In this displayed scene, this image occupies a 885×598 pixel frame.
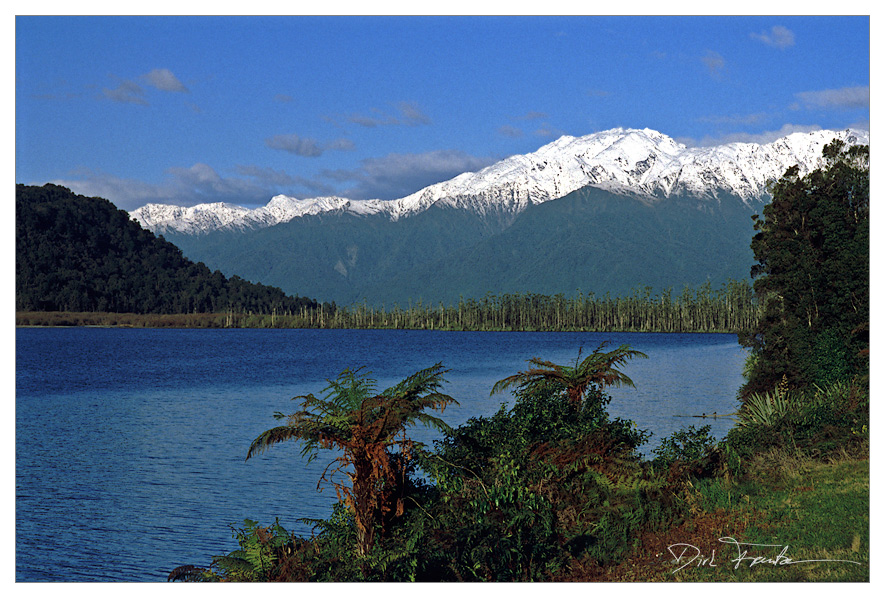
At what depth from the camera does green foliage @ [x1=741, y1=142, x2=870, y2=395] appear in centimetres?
1956

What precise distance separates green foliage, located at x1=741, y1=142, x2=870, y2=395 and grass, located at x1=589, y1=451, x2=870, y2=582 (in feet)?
27.0

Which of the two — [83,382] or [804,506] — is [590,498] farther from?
[83,382]

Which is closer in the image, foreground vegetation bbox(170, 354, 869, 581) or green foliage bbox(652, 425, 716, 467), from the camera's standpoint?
foreground vegetation bbox(170, 354, 869, 581)

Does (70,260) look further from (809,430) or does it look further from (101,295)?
(809,430)

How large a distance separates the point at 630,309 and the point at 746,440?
569ft

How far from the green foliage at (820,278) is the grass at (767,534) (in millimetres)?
8237

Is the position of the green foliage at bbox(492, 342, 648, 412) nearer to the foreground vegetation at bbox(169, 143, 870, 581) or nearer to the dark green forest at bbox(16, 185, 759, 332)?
the foreground vegetation at bbox(169, 143, 870, 581)

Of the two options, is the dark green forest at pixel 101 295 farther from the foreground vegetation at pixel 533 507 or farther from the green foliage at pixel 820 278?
the foreground vegetation at pixel 533 507

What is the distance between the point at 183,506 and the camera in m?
19.0

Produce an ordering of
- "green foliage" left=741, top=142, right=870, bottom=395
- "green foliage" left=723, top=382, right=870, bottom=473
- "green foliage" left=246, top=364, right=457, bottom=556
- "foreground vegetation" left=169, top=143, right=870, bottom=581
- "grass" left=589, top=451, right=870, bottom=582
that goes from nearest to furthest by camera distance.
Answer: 1. "grass" left=589, top=451, right=870, bottom=582
2. "foreground vegetation" left=169, top=143, right=870, bottom=581
3. "green foliage" left=246, top=364, right=457, bottom=556
4. "green foliage" left=723, top=382, right=870, bottom=473
5. "green foliage" left=741, top=142, right=870, bottom=395
